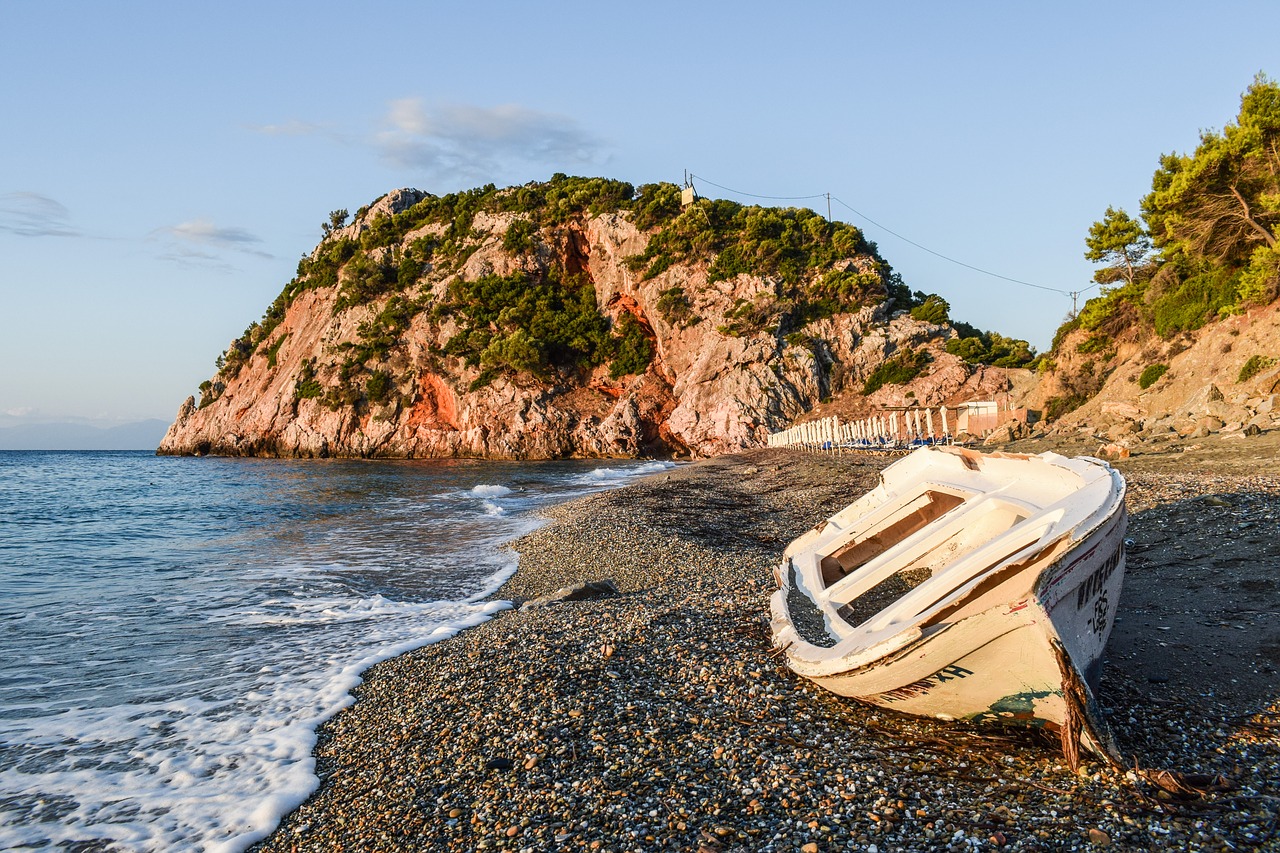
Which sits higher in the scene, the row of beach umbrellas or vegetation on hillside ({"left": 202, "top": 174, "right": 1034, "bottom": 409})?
vegetation on hillside ({"left": 202, "top": 174, "right": 1034, "bottom": 409})

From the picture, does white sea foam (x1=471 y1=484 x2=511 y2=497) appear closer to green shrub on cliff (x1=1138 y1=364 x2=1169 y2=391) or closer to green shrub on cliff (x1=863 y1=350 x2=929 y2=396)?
green shrub on cliff (x1=1138 y1=364 x2=1169 y2=391)

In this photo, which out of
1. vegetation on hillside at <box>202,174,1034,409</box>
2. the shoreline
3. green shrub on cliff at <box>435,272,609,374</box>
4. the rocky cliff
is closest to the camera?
the shoreline

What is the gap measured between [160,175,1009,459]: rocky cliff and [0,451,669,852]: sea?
32.8m

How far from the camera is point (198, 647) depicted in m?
8.41

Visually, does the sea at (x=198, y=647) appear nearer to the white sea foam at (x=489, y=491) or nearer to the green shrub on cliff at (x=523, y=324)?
the white sea foam at (x=489, y=491)

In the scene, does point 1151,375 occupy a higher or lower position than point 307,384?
lower

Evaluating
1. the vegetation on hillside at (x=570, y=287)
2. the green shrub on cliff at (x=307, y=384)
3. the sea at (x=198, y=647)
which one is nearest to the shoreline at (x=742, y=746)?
the sea at (x=198, y=647)

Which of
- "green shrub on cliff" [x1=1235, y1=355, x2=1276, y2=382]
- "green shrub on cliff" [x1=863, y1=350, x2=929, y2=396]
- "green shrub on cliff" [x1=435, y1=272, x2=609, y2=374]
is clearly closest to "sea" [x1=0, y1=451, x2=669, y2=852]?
"green shrub on cliff" [x1=1235, y1=355, x2=1276, y2=382]

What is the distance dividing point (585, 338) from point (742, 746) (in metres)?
56.6

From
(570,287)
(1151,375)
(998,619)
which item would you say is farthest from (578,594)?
(570,287)

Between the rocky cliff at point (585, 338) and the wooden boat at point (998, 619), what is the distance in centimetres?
4074

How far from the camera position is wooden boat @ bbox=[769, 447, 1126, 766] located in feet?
12.8

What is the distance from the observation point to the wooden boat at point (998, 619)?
389 centimetres

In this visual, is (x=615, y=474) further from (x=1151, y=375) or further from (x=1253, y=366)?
(x=1253, y=366)
